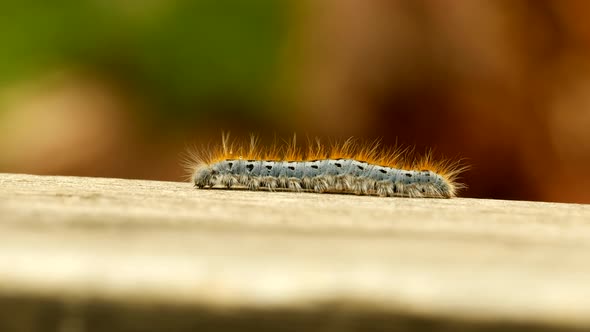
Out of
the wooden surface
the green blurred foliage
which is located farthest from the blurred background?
the wooden surface

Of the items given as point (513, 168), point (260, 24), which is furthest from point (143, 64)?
point (513, 168)

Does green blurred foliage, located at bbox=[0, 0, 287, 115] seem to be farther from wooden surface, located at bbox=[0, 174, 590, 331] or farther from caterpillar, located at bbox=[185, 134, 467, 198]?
wooden surface, located at bbox=[0, 174, 590, 331]

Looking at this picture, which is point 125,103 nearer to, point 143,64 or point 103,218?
point 143,64

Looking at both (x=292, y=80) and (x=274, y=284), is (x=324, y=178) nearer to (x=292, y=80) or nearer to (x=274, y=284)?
(x=274, y=284)

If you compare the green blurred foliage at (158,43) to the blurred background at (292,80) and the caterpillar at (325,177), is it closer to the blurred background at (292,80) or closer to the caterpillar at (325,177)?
the blurred background at (292,80)

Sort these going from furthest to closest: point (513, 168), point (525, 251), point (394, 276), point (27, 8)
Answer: point (27, 8) → point (513, 168) → point (525, 251) → point (394, 276)

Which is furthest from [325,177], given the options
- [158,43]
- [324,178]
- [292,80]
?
[158,43]
